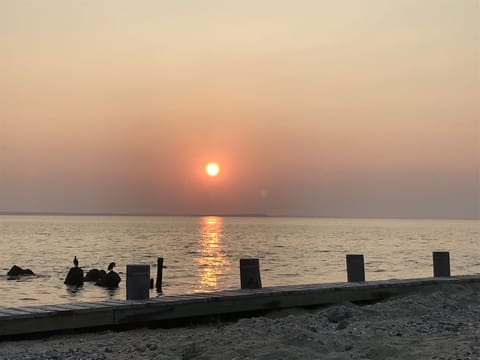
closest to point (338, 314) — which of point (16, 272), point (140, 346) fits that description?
point (140, 346)

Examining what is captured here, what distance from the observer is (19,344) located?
33.6 ft

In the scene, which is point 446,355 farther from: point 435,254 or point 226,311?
point 435,254

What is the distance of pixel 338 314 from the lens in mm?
11992

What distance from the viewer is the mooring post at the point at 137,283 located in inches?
505

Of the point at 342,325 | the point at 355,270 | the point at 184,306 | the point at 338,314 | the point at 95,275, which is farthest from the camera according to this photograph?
the point at 95,275

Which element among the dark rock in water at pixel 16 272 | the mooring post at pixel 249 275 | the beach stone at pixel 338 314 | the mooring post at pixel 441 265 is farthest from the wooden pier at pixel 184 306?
the dark rock in water at pixel 16 272

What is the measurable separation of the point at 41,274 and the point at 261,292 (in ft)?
111

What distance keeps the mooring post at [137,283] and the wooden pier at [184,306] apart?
266 millimetres

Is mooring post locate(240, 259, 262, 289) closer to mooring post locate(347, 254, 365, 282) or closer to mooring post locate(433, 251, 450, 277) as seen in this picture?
mooring post locate(347, 254, 365, 282)

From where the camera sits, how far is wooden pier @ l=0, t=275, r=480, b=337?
10930mm

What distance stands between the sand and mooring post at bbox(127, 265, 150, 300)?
3.74 feet

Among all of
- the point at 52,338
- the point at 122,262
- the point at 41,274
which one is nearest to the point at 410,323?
the point at 52,338

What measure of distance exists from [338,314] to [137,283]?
14.4 ft

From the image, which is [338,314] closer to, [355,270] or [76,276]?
[355,270]
